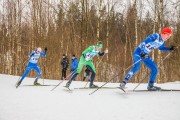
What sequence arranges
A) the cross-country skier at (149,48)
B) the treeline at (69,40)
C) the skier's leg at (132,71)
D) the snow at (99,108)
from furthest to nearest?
Result: the treeline at (69,40) < the skier's leg at (132,71) < the cross-country skier at (149,48) < the snow at (99,108)

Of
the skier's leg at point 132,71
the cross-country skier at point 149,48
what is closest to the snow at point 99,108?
the skier's leg at point 132,71

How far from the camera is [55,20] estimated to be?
27516 mm

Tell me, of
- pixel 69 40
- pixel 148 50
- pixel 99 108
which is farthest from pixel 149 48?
pixel 69 40

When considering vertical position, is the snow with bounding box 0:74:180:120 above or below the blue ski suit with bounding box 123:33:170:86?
below

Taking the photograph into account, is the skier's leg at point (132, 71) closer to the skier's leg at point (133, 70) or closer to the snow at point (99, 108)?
the skier's leg at point (133, 70)

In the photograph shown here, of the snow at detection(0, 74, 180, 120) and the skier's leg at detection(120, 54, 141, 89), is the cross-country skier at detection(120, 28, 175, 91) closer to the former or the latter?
the skier's leg at detection(120, 54, 141, 89)

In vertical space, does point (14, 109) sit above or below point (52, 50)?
below

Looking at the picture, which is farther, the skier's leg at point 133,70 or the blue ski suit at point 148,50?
the skier's leg at point 133,70

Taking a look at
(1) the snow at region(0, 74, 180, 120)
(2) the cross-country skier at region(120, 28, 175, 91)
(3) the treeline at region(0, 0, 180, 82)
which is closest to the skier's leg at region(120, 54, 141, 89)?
(2) the cross-country skier at region(120, 28, 175, 91)

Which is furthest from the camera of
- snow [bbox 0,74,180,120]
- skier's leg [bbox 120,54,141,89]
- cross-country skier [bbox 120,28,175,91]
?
skier's leg [bbox 120,54,141,89]

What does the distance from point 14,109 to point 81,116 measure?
152 centimetres

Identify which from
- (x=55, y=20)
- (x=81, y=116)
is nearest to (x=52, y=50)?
(x=55, y=20)

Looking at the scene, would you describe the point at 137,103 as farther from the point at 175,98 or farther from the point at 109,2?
the point at 109,2

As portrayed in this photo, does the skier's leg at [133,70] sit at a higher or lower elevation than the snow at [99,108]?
higher
